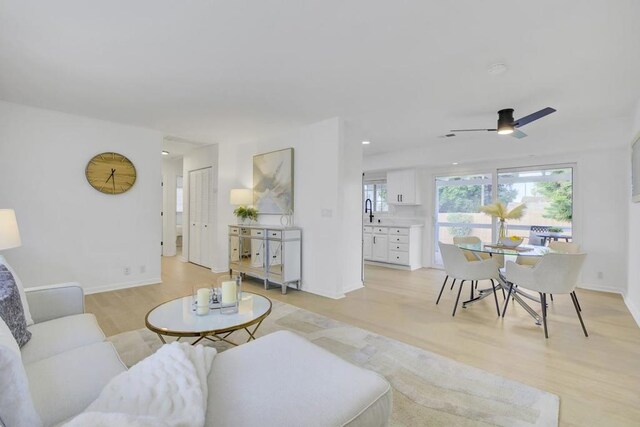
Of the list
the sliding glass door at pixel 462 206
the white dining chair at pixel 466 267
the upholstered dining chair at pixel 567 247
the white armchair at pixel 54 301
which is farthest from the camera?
the sliding glass door at pixel 462 206

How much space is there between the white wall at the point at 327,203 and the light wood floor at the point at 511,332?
33 cm

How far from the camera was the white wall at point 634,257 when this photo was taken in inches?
129

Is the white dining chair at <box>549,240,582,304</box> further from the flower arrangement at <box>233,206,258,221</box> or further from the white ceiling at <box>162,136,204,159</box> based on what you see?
the white ceiling at <box>162,136,204,159</box>

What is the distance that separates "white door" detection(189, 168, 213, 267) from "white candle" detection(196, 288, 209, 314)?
3921 millimetres

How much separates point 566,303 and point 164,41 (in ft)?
16.6

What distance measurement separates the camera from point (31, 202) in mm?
3752

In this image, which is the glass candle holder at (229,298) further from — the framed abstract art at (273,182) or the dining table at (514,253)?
the dining table at (514,253)

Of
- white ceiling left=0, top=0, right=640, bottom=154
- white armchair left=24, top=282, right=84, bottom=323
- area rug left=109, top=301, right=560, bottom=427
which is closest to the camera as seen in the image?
area rug left=109, top=301, right=560, bottom=427

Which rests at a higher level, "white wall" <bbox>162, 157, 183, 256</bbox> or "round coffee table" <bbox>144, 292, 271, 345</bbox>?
"white wall" <bbox>162, 157, 183, 256</bbox>

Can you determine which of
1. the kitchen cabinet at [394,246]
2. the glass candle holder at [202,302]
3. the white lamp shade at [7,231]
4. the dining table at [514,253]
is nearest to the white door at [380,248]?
the kitchen cabinet at [394,246]

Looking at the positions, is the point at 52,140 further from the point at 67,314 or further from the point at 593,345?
the point at 593,345

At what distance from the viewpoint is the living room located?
6.51 ft

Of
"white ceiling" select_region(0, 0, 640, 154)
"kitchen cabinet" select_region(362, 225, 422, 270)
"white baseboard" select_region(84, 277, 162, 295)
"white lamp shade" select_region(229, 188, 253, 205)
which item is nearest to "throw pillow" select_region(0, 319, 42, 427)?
"white ceiling" select_region(0, 0, 640, 154)

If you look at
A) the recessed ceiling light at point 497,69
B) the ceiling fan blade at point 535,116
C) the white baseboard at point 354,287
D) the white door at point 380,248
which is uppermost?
the recessed ceiling light at point 497,69
